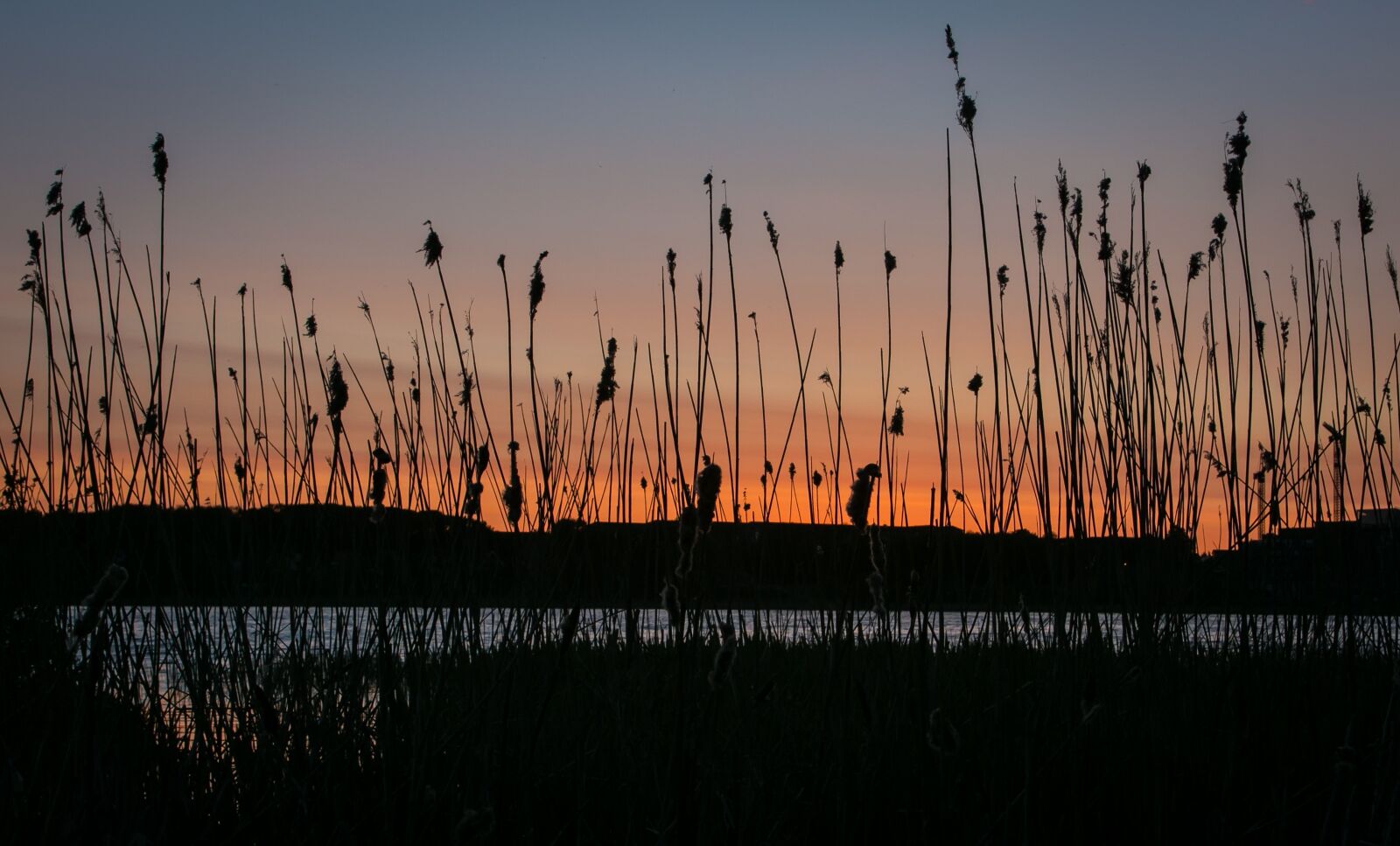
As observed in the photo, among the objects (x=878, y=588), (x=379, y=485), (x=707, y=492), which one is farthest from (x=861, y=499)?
(x=379, y=485)

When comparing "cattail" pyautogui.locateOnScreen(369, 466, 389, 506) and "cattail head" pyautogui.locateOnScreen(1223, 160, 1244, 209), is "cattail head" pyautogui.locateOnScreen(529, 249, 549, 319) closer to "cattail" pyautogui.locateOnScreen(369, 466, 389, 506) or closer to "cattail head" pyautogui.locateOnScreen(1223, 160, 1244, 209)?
"cattail" pyautogui.locateOnScreen(369, 466, 389, 506)

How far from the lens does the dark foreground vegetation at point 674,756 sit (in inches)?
56.2

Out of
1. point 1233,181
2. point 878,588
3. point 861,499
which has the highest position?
point 1233,181

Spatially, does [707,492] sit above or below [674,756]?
above

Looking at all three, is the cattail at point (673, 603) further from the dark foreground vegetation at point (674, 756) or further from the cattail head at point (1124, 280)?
the cattail head at point (1124, 280)

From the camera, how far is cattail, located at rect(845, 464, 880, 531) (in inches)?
42.1

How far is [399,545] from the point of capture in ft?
6.39

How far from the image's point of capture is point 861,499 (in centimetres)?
108

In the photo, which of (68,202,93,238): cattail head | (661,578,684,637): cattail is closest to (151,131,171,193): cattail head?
(68,202,93,238): cattail head

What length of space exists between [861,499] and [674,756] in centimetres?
74

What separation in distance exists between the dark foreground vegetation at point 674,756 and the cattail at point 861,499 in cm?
19

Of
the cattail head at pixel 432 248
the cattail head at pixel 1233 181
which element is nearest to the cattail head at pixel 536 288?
the cattail head at pixel 432 248

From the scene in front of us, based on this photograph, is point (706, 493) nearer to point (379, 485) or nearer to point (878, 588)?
point (878, 588)

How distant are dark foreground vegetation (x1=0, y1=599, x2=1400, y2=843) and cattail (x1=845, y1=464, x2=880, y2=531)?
19cm
